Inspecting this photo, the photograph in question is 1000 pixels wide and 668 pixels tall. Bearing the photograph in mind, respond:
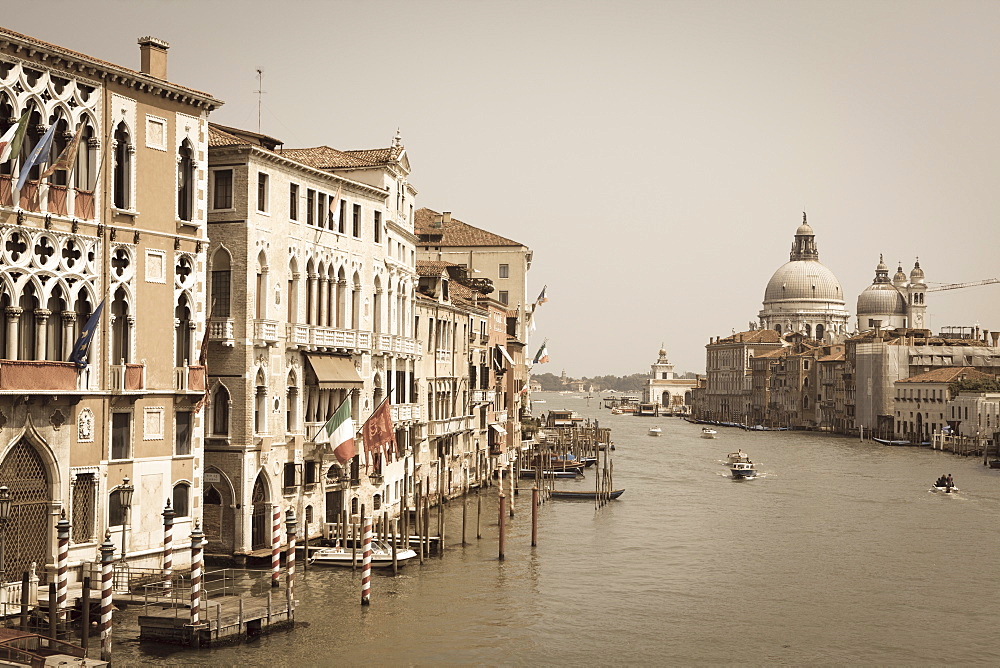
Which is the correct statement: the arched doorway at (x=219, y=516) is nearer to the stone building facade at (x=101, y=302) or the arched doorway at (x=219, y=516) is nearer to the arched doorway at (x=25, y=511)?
the stone building facade at (x=101, y=302)

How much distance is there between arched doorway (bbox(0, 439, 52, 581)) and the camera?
1928 cm

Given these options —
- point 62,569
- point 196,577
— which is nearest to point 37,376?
point 62,569

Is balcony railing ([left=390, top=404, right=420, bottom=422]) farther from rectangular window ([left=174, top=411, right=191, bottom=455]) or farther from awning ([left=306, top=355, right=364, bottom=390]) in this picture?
rectangular window ([left=174, top=411, right=191, bottom=455])

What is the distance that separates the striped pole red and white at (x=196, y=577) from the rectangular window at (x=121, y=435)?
9.36ft

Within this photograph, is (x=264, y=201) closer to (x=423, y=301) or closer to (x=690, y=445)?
(x=423, y=301)

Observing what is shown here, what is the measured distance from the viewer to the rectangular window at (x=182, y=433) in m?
22.6

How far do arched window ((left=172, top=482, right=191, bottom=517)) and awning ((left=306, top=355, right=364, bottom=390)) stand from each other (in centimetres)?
554

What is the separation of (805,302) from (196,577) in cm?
14986

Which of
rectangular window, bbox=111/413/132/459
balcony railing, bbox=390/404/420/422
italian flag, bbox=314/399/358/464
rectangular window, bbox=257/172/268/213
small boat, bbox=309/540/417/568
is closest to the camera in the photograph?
rectangular window, bbox=111/413/132/459

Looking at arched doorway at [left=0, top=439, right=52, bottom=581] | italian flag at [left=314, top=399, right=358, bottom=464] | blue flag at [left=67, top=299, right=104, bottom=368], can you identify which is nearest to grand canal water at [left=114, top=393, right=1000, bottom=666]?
arched doorway at [left=0, top=439, right=52, bottom=581]

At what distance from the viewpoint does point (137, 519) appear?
2147cm

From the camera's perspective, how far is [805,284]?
163125mm

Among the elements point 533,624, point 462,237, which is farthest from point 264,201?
point 462,237

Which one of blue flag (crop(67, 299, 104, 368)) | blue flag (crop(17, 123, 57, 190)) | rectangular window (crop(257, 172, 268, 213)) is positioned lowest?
blue flag (crop(67, 299, 104, 368))
